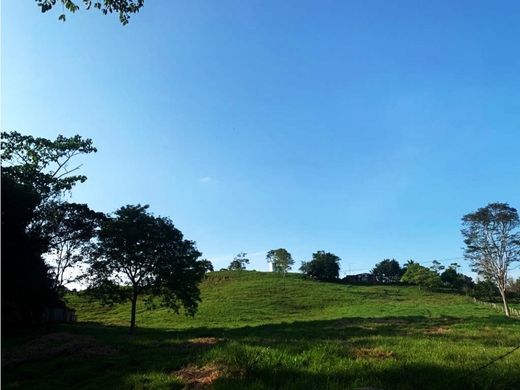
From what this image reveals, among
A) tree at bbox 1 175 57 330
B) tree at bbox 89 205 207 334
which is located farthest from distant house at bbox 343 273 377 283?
tree at bbox 1 175 57 330

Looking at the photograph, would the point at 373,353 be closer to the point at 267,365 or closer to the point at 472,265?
the point at 267,365

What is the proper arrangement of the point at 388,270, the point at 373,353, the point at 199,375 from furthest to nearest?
the point at 388,270 < the point at 373,353 < the point at 199,375

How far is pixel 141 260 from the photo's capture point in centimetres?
4022

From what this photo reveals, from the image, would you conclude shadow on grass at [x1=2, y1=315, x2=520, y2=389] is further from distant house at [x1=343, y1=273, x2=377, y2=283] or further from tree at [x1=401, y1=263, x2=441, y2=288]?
distant house at [x1=343, y1=273, x2=377, y2=283]

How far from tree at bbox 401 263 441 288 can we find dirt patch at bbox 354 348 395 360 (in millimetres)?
97096

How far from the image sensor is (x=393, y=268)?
149 m

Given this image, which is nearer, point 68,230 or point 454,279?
point 68,230

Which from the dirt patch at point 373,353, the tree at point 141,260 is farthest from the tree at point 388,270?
the dirt patch at point 373,353

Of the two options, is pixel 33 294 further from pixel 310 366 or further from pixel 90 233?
pixel 310 366

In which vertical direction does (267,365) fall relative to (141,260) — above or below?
below

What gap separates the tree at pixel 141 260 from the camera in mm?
40062

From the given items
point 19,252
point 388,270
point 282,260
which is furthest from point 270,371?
point 388,270

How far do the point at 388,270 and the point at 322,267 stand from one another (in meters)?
36.1

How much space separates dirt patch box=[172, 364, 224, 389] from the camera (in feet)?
38.7
